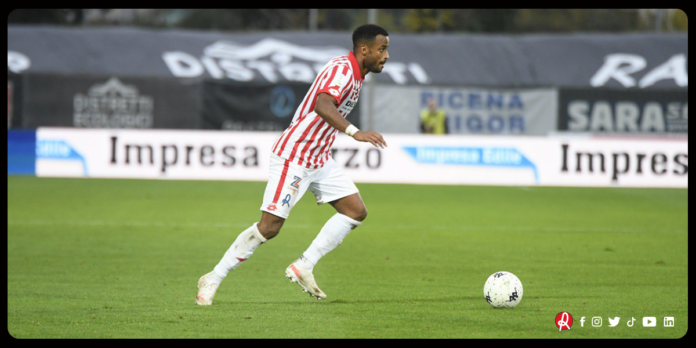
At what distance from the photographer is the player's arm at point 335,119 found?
6230mm

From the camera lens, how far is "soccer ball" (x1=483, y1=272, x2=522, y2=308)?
6.57 m

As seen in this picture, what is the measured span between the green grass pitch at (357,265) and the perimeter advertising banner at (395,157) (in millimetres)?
928

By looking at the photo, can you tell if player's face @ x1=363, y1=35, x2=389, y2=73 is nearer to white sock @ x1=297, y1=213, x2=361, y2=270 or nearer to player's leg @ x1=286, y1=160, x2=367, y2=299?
player's leg @ x1=286, y1=160, x2=367, y2=299

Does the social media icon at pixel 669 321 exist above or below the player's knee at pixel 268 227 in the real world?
below

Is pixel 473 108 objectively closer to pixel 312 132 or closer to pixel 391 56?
pixel 391 56

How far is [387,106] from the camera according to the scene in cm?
2572

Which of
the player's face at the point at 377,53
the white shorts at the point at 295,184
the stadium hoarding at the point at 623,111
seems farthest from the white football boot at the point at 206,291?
the stadium hoarding at the point at 623,111

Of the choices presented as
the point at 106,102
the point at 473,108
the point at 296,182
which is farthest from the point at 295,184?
the point at 473,108

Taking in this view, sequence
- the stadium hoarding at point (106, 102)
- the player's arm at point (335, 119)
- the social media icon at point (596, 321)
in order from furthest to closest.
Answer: the stadium hoarding at point (106, 102), the player's arm at point (335, 119), the social media icon at point (596, 321)

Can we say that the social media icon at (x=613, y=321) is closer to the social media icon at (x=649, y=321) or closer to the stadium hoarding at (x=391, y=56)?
the social media icon at (x=649, y=321)

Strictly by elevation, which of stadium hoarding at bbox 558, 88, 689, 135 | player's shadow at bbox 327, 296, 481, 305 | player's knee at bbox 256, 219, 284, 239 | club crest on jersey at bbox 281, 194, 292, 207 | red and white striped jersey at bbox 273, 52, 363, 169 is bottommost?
stadium hoarding at bbox 558, 88, 689, 135

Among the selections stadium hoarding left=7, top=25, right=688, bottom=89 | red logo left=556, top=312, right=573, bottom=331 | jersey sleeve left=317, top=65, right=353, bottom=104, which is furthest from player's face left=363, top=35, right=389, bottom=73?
stadium hoarding left=7, top=25, right=688, bottom=89

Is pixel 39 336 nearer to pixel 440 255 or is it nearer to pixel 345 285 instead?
pixel 345 285

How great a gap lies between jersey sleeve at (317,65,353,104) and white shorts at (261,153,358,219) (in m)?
0.61
